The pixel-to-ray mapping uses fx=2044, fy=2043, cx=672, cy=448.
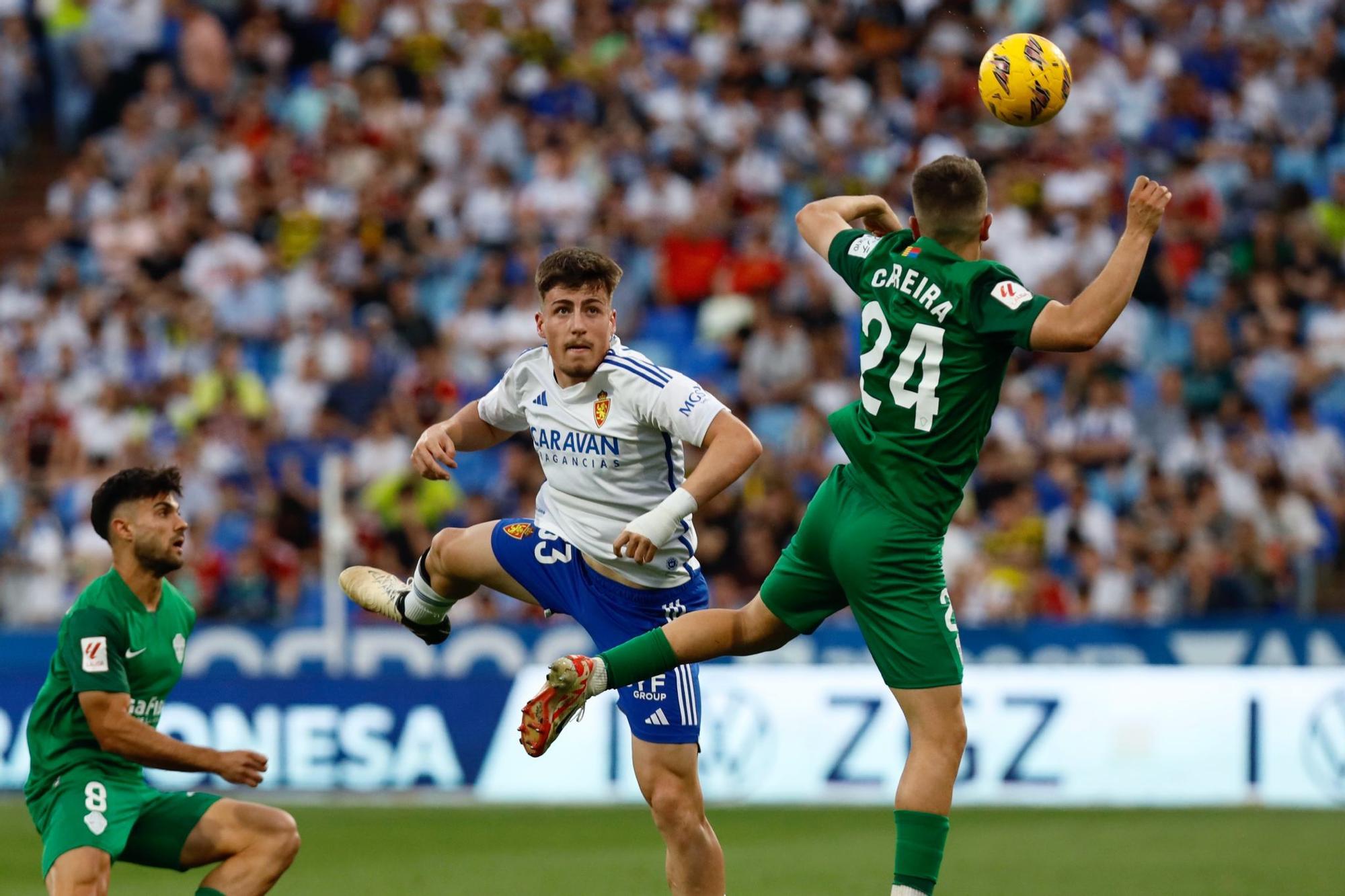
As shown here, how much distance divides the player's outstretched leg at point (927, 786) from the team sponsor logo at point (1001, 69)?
219 centimetres

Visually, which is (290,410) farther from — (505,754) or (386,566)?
(505,754)

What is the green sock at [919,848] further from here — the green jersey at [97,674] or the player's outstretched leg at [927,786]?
the green jersey at [97,674]

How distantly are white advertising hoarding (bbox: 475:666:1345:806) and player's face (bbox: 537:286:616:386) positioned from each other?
670cm

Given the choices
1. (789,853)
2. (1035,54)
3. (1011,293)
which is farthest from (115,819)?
(789,853)

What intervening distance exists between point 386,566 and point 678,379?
8902 mm

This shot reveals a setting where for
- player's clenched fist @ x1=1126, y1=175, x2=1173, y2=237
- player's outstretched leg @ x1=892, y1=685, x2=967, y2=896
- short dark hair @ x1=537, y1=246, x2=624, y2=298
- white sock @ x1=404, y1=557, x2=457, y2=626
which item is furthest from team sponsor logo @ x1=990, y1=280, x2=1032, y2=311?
white sock @ x1=404, y1=557, x2=457, y2=626

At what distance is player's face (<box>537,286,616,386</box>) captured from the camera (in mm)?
7477

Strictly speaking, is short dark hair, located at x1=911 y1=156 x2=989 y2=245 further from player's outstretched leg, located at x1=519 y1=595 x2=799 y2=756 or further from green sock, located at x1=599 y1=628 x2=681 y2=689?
green sock, located at x1=599 y1=628 x2=681 y2=689

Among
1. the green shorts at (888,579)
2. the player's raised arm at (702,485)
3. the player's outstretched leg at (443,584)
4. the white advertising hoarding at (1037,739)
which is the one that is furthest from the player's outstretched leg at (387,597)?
the white advertising hoarding at (1037,739)

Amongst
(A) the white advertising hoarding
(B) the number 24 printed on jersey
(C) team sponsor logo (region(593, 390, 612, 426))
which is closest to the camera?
(B) the number 24 printed on jersey

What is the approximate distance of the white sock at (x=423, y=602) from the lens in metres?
8.05

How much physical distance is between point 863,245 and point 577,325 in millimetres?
1138

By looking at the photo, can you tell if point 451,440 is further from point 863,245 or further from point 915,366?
point 915,366

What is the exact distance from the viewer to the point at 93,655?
724 cm
